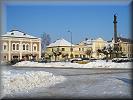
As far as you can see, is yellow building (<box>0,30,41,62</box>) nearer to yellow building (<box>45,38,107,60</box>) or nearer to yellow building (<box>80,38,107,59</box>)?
yellow building (<box>45,38,107,60</box>)

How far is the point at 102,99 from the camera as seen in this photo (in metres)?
12.0

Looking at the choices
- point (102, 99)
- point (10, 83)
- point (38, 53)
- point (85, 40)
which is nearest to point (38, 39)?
point (38, 53)

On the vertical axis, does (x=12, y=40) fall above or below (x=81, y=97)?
above

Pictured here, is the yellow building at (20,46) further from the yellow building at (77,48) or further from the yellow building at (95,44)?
the yellow building at (95,44)

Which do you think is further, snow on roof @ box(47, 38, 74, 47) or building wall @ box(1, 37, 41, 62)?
snow on roof @ box(47, 38, 74, 47)

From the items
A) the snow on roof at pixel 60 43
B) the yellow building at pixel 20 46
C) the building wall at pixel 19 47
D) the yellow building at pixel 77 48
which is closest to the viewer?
the building wall at pixel 19 47

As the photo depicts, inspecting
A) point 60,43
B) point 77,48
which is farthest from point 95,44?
point 60,43

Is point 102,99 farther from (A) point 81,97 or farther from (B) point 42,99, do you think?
(B) point 42,99

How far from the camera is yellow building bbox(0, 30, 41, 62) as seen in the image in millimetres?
80750

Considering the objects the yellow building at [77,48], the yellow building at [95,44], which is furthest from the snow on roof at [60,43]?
the yellow building at [95,44]

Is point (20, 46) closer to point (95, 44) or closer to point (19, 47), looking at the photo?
point (19, 47)

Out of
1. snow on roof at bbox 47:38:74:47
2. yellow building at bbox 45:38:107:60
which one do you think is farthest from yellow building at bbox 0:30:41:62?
snow on roof at bbox 47:38:74:47

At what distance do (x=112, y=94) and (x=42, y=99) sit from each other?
3152 millimetres

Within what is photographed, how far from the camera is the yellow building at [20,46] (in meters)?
80.8
